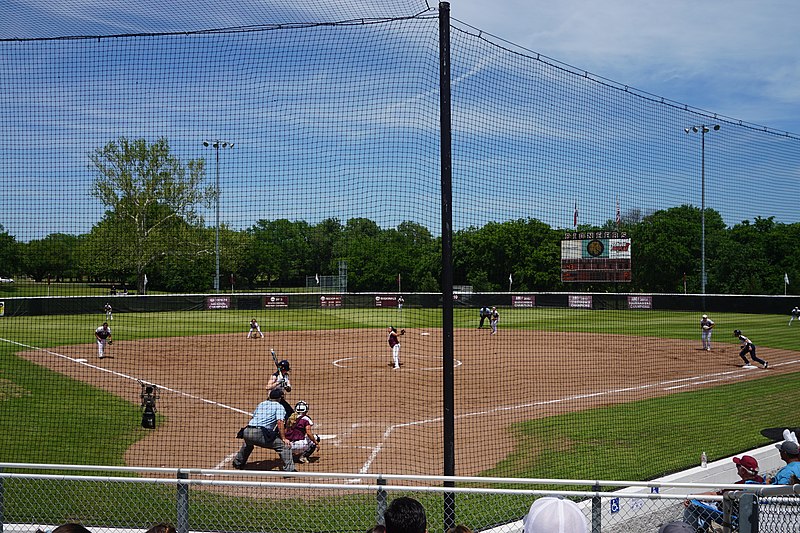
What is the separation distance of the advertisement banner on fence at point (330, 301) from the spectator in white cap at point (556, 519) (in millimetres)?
28222

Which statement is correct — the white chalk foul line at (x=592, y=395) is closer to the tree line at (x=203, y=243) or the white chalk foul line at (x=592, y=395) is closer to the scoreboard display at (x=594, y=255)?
the tree line at (x=203, y=243)

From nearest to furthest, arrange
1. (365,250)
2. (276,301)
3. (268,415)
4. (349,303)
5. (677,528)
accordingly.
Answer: (677,528) → (268,415) → (365,250) → (349,303) → (276,301)

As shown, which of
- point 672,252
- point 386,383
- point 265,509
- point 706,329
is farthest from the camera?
point 706,329

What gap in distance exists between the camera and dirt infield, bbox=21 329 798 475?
1103 cm

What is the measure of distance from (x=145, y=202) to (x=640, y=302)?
26.9 metres

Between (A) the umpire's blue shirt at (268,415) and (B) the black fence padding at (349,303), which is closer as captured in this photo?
(A) the umpire's blue shirt at (268,415)

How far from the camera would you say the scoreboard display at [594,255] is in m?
10.3

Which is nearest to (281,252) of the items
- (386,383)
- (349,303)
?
(386,383)

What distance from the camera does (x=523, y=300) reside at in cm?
3722

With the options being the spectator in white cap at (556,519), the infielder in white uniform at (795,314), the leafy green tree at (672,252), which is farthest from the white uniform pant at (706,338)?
the spectator in white cap at (556,519)

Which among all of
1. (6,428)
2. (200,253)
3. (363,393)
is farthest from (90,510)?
(363,393)

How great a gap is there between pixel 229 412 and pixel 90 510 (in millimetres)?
6921

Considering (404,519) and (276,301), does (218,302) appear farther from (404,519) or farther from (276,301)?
(404,519)

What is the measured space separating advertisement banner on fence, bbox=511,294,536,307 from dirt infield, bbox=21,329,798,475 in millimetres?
3730
